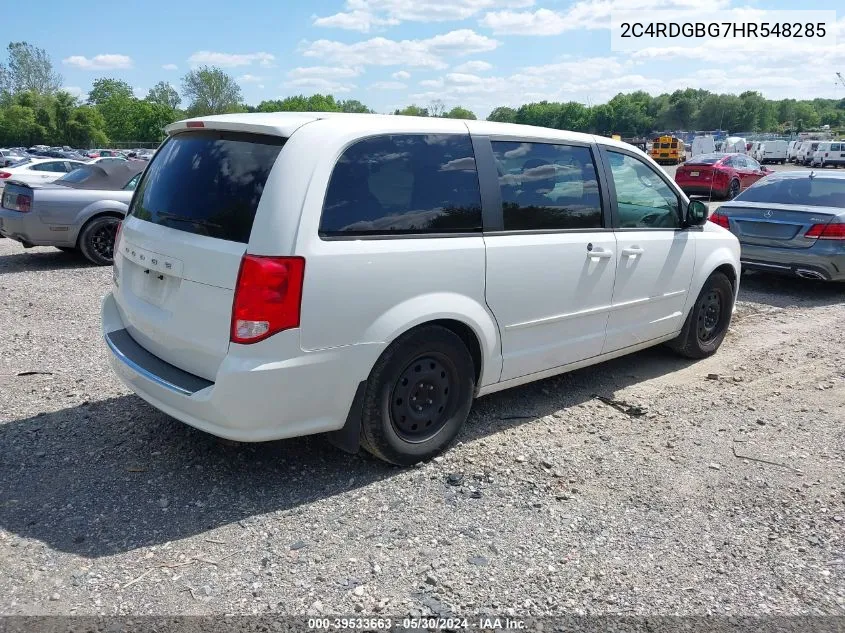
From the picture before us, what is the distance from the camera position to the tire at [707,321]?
235 inches

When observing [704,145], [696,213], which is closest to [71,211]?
[696,213]

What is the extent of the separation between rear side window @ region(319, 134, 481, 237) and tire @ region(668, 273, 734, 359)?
2.74m

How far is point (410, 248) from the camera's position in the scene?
12.3 ft

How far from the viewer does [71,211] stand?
9.88 metres

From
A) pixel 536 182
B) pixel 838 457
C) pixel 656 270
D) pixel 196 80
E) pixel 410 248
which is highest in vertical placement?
pixel 196 80

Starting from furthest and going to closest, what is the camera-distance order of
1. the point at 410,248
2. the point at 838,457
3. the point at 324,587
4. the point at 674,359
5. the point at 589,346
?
the point at 674,359, the point at 589,346, the point at 838,457, the point at 410,248, the point at 324,587

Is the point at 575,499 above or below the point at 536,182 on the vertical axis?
below

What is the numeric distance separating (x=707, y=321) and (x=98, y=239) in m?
8.19

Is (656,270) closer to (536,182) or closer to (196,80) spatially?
(536,182)

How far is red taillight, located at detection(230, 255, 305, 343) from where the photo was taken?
3.29 meters

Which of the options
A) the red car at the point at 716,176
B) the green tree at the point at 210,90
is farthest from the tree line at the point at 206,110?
the red car at the point at 716,176

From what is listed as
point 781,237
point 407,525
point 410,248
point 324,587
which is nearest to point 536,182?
point 410,248

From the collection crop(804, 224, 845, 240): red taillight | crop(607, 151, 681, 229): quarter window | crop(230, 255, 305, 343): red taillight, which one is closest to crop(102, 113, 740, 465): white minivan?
crop(230, 255, 305, 343): red taillight

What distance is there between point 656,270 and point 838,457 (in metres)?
1.71
